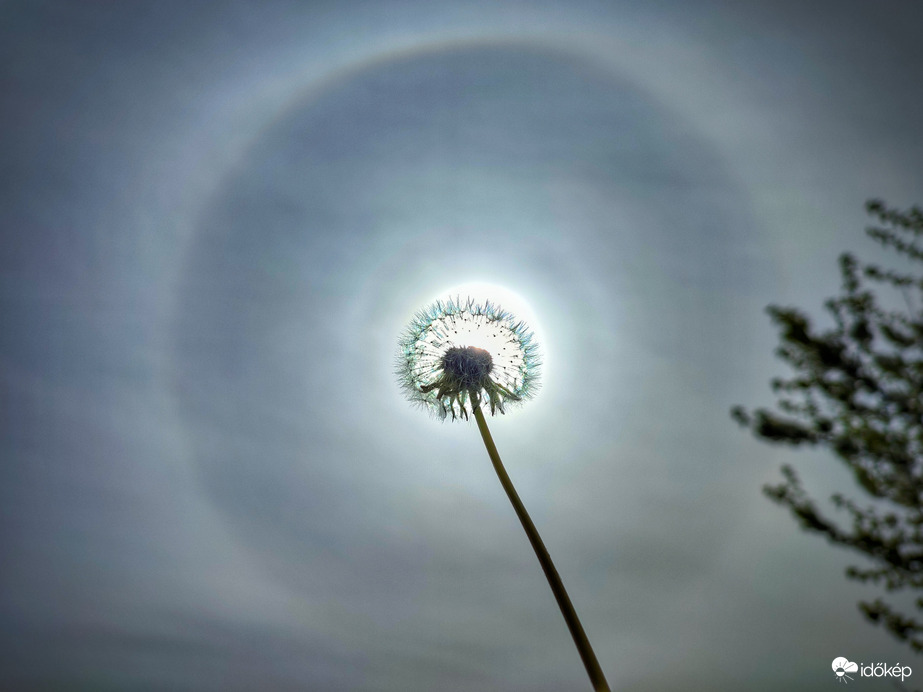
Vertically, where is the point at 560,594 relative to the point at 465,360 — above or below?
below

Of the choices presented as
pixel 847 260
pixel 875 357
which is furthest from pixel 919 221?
pixel 875 357

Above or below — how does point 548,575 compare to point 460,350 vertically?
below

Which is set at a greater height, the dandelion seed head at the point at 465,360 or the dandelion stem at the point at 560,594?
the dandelion seed head at the point at 465,360

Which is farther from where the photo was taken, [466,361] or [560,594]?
[466,361]

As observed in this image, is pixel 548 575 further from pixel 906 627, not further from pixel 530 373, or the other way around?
pixel 530 373

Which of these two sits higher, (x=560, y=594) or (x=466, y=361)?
(x=466, y=361)

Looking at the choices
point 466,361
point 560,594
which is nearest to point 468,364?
point 466,361

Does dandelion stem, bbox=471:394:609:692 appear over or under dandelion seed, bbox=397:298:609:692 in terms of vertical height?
under

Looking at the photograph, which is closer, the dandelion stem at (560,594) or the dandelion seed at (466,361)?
the dandelion stem at (560,594)

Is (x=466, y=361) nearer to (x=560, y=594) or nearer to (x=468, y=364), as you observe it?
(x=468, y=364)

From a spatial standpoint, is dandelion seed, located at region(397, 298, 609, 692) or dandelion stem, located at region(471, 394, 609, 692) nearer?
dandelion stem, located at region(471, 394, 609, 692)

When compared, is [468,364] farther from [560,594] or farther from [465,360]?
[560,594]
